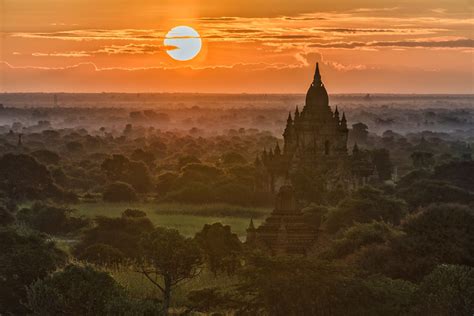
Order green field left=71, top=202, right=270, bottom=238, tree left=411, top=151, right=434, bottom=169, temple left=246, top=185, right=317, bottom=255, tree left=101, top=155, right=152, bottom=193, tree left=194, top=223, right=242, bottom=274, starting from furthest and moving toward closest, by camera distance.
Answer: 1. tree left=411, top=151, right=434, bottom=169
2. tree left=101, top=155, right=152, bottom=193
3. green field left=71, top=202, right=270, bottom=238
4. temple left=246, top=185, right=317, bottom=255
5. tree left=194, top=223, right=242, bottom=274

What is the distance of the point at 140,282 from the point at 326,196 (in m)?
26.2

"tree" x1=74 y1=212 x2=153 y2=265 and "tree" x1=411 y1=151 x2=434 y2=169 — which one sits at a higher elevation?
"tree" x1=411 y1=151 x2=434 y2=169

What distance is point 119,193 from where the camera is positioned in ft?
235

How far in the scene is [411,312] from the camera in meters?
25.9

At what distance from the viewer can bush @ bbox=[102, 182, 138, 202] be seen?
7112cm

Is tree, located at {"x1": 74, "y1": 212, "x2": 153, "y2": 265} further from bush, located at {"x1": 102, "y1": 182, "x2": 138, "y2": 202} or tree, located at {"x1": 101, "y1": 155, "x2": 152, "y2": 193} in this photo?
tree, located at {"x1": 101, "y1": 155, "x2": 152, "y2": 193}

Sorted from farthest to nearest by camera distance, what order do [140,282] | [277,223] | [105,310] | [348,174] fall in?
[348,174] < [277,223] < [140,282] < [105,310]

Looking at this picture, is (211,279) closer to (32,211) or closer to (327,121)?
(32,211)

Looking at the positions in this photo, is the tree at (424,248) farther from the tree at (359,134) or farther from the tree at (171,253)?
the tree at (359,134)

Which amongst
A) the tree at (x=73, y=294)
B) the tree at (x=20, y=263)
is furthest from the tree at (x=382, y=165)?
the tree at (x=73, y=294)

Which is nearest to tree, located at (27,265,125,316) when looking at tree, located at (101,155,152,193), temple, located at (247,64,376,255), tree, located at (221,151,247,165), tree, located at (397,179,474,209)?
temple, located at (247,64,376,255)

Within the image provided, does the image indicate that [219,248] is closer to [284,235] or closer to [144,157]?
[284,235]

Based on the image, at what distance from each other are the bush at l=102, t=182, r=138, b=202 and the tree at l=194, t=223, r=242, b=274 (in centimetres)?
3103

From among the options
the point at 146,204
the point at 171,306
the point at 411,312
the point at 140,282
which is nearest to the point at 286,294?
→ the point at 411,312
